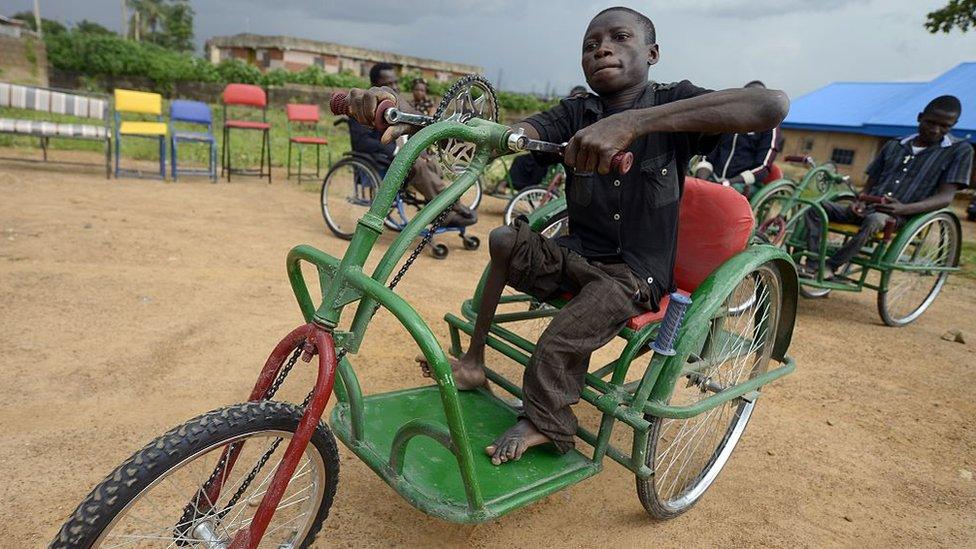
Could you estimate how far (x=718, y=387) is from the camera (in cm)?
261

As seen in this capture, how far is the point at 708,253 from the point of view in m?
2.54

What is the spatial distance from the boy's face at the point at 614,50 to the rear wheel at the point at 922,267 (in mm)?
3839

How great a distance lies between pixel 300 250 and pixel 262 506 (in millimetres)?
708

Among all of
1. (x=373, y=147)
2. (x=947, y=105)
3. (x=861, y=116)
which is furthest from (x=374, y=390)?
(x=861, y=116)

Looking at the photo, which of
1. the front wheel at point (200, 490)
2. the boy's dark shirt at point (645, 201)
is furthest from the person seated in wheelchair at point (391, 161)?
the front wheel at point (200, 490)

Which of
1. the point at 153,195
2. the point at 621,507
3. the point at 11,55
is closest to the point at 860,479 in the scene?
the point at 621,507

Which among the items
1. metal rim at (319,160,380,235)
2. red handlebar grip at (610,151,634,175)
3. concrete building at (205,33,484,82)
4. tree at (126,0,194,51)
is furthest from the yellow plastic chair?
tree at (126,0,194,51)

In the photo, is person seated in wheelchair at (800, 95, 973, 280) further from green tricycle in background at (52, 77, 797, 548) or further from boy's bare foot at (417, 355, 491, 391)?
boy's bare foot at (417, 355, 491, 391)

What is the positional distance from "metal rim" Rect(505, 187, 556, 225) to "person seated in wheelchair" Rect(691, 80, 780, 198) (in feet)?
Answer: 6.19

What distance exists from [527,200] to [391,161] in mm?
2197

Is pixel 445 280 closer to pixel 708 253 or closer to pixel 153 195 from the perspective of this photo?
pixel 708 253

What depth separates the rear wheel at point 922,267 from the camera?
16.9 ft

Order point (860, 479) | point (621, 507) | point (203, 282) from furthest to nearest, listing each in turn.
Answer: point (203, 282) < point (860, 479) < point (621, 507)

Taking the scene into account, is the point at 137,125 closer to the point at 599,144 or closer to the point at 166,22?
the point at 599,144
